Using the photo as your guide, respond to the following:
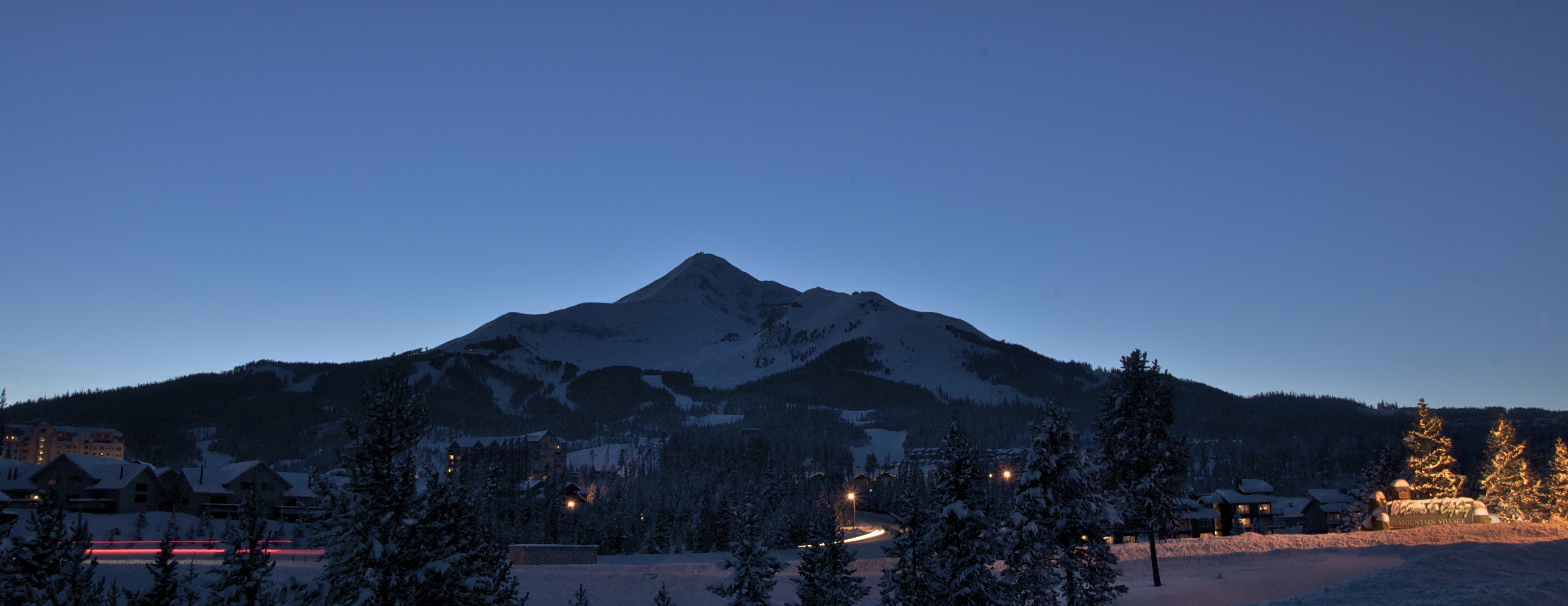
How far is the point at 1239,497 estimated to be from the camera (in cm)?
10356

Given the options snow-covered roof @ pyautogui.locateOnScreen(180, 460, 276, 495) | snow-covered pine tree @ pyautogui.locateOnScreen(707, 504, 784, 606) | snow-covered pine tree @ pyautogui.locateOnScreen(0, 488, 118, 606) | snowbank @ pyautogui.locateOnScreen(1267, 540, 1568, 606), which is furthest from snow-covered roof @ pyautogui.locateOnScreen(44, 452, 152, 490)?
snowbank @ pyautogui.locateOnScreen(1267, 540, 1568, 606)

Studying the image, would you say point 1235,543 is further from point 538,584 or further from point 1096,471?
point 538,584

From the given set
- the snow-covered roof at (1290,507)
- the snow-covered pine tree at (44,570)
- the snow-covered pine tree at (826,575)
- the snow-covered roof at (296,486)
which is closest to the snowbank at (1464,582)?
the snow-covered pine tree at (826,575)

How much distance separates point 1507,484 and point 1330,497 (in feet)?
190

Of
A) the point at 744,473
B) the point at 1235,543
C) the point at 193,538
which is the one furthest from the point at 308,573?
the point at 744,473

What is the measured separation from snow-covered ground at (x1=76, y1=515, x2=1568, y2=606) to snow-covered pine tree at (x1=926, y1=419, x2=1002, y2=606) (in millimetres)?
12087

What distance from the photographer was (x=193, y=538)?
70750 millimetres

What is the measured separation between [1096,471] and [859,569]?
72.3 feet

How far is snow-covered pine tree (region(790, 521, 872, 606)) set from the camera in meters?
33.1

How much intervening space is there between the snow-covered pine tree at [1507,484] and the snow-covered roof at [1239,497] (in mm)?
30751

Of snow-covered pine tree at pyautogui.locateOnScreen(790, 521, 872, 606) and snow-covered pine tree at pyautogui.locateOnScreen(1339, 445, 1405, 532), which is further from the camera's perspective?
snow-covered pine tree at pyautogui.locateOnScreen(1339, 445, 1405, 532)

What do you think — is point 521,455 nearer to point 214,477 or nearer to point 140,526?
point 214,477

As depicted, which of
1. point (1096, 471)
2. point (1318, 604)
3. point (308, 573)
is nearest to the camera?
point (1318, 604)

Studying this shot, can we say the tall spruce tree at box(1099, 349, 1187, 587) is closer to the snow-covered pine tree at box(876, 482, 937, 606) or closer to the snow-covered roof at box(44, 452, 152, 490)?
the snow-covered pine tree at box(876, 482, 937, 606)
